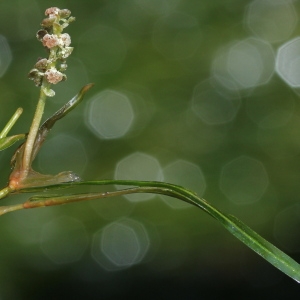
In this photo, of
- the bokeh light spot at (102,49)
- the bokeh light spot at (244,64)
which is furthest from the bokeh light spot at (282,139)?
the bokeh light spot at (102,49)

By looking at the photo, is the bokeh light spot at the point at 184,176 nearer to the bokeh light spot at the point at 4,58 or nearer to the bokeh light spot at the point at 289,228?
the bokeh light spot at the point at 289,228

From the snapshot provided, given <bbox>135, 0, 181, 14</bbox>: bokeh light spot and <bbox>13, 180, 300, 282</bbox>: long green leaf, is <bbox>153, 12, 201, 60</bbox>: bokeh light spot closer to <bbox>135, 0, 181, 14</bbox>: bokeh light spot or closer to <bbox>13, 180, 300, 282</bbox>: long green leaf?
<bbox>135, 0, 181, 14</bbox>: bokeh light spot

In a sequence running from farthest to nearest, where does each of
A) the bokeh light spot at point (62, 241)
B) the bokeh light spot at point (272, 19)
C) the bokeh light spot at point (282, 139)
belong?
the bokeh light spot at point (272, 19), the bokeh light spot at point (282, 139), the bokeh light spot at point (62, 241)

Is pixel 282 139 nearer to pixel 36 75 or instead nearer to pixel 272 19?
pixel 272 19

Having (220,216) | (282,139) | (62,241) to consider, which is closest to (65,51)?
(220,216)

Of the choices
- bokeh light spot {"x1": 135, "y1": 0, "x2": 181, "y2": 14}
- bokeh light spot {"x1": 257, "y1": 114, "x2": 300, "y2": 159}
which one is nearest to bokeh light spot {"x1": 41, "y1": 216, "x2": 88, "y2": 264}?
bokeh light spot {"x1": 257, "y1": 114, "x2": 300, "y2": 159}
